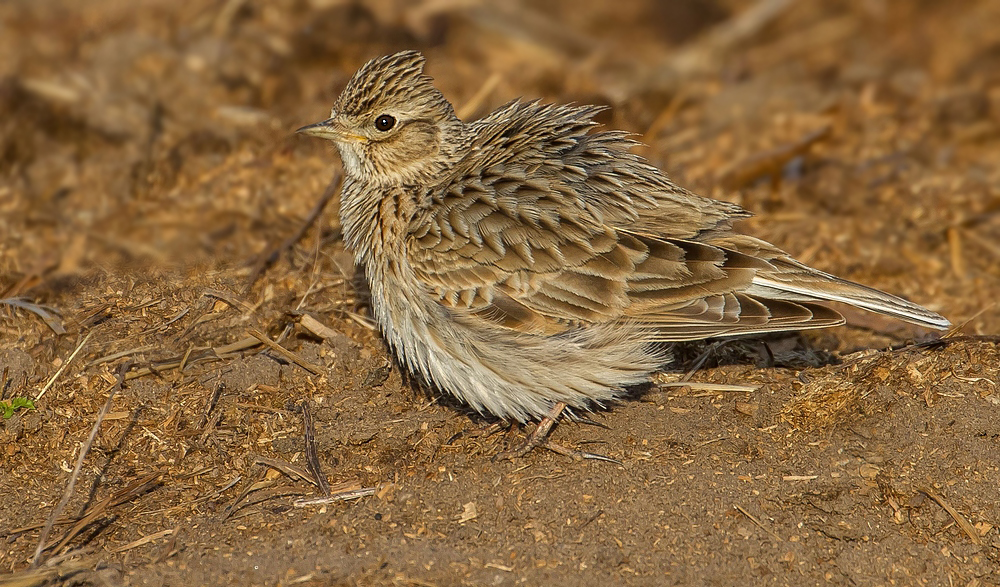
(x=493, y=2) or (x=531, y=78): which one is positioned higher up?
(x=493, y=2)

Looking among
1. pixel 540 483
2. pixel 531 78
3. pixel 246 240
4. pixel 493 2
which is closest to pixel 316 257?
pixel 246 240

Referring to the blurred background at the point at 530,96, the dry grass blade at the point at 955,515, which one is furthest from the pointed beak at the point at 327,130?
the dry grass blade at the point at 955,515

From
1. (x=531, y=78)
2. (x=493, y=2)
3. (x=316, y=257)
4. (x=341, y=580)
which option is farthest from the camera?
(x=493, y=2)

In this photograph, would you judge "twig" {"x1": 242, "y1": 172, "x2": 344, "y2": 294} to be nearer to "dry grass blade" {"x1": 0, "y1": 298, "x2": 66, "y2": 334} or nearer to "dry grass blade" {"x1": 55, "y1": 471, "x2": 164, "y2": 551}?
"dry grass blade" {"x1": 0, "y1": 298, "x2": 66, "y2": 334}

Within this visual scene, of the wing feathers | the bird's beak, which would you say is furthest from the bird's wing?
the bird's beak

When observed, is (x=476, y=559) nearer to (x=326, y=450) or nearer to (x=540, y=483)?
(x=540, y=483)

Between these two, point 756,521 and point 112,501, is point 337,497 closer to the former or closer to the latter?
point 112,501
